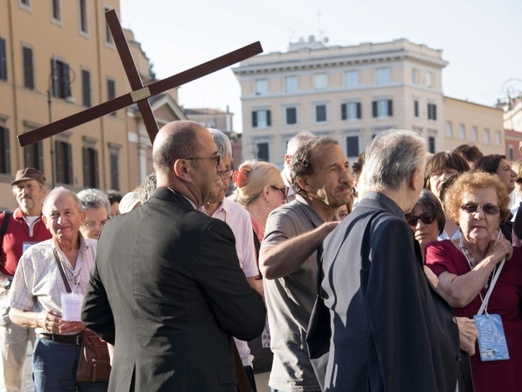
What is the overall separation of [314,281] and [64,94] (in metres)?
40.5

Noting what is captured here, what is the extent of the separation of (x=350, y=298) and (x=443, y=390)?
19.2 inches

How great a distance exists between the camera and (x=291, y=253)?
16.1 ft

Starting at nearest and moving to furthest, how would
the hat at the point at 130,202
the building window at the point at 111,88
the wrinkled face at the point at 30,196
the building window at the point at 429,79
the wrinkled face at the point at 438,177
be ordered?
1. the hat at the point at 130,202
2. the wrinkled face at the point at 438,177
3. the wrinkled face at the point at 30,196
4. the building window at the point at 111,88
5. the building window at the point at 429,79

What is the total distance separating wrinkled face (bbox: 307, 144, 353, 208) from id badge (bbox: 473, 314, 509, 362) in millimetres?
958

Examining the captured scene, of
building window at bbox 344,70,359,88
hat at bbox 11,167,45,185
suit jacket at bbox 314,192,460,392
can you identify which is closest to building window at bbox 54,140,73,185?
hat at bbox 11,167,45,185

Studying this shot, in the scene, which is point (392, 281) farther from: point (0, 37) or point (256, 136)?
point (256, 136)

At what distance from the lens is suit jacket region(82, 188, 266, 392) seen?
447cm

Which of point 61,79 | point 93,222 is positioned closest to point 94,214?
point 93,222

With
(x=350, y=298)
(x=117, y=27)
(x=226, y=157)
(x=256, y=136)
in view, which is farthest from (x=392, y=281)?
(x=256, y=136)

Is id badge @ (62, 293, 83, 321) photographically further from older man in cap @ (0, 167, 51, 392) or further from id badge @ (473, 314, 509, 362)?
id badge @ (473, 314, 509, 362)

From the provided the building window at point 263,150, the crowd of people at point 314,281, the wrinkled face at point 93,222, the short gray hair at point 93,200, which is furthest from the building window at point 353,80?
the crowd of people at point 314,281

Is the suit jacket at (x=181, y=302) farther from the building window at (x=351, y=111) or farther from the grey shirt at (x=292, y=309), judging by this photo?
the building window at (x=351, y=111)

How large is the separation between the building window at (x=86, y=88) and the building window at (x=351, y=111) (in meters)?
48.4

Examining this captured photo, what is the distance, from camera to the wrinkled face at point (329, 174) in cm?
535
